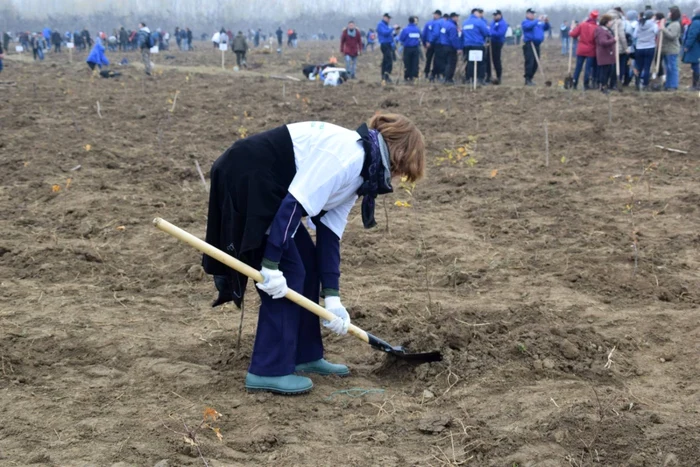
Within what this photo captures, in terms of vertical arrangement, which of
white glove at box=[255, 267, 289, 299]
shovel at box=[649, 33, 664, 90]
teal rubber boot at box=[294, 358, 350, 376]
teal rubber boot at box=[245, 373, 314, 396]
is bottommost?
teal rubber boot at box=[294, 358, 350, 376]

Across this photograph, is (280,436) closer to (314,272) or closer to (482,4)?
(314,272)

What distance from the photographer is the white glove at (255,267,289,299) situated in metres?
3.44

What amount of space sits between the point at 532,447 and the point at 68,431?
2022 millimetres

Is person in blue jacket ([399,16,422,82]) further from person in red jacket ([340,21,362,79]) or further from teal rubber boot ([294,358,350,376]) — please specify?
teal rubber boot ([294,358,350,376])

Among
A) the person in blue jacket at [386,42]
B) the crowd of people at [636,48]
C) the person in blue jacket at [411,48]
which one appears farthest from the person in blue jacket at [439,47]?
the crowd of people at [636,48]

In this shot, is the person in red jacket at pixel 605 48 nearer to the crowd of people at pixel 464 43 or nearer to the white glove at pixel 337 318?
the crowd of people at pixel 464 43

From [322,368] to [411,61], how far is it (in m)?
15.8

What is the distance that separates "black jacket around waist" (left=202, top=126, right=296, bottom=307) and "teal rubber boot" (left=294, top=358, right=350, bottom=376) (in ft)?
2.61

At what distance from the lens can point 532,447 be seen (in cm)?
319

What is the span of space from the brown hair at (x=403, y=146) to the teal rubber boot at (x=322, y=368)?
118cm

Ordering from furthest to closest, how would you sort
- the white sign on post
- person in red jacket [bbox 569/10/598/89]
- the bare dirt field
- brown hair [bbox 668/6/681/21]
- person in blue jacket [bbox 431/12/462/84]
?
person in blue jacket [bbox 431/12/462/84] → the white sign on post → person in red jacket [bbox 569/10/598/89] → brown hair [bbox 668/6/681/21] → the bare dirt field

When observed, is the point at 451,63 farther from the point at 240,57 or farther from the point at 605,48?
the point at 240,57

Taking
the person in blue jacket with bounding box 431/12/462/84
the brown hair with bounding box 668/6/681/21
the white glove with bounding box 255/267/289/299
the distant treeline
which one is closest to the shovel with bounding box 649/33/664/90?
the brown hair with bounding box 668/6/681/21

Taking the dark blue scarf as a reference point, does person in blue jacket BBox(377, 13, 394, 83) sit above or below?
above
